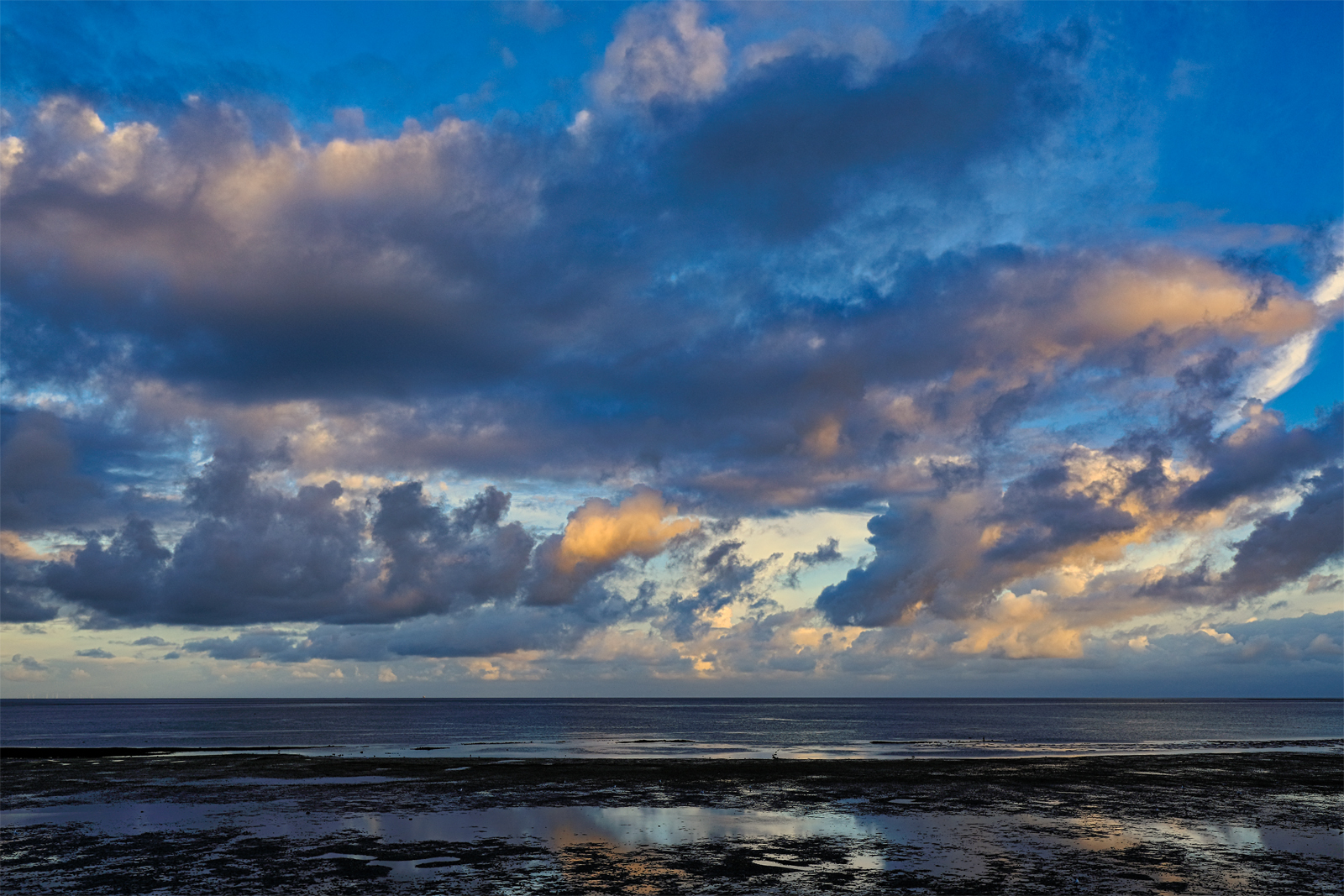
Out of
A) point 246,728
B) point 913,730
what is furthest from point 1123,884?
point 246,728

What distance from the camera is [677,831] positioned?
39.6m

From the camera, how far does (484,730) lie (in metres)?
151

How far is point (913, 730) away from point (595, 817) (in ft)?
398

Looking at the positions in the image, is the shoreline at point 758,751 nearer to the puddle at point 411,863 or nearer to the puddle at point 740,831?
the puddle at point 740,831

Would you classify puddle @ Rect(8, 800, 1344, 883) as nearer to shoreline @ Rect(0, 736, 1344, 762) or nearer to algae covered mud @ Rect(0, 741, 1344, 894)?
algae covered mud @ Rect(0, 741, 1344, 894)

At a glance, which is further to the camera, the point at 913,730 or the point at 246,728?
the point at 246,728

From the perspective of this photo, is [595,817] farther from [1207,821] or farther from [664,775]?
[1207,821]

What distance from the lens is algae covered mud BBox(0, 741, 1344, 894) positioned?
3008 cm

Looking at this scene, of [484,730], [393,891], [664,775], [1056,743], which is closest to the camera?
[393,891]

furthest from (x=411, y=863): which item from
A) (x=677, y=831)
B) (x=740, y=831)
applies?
(x=740, y=831)

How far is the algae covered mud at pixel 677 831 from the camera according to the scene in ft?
98.7

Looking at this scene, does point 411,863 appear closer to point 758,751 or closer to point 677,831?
point 677,831

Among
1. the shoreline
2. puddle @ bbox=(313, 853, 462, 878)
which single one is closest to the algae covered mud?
puddle @ bbox=(313, 853, 462, 878)

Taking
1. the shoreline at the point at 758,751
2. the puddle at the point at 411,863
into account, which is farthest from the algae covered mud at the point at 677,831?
the shoreline at the point at 758,751
